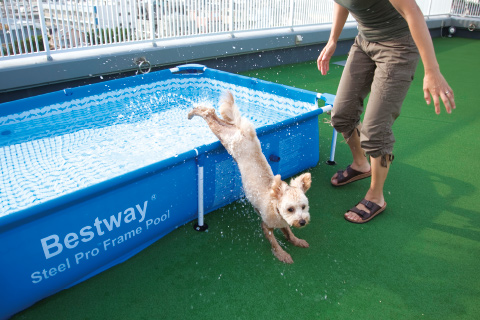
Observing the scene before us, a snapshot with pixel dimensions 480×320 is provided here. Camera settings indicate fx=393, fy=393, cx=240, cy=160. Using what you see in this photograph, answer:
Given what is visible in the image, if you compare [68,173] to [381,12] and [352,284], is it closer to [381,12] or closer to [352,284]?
[352,284]

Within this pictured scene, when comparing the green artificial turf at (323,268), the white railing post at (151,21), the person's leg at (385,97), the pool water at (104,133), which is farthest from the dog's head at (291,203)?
the white railing post at (151,21)

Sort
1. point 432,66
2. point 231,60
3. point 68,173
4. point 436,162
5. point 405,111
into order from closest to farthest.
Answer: point 432,66
point 68,173
point 436,162
point 405,111
point 231,60

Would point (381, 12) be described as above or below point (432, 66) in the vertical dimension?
above

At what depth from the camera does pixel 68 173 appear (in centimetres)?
327

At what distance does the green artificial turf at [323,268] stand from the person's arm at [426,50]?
1076 millimetres

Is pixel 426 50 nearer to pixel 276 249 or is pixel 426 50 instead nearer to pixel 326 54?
pixel 326 54

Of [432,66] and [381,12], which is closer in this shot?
[432,66]

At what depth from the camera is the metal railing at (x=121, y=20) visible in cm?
466

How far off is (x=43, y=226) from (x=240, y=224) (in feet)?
4.43

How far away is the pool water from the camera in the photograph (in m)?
3.17

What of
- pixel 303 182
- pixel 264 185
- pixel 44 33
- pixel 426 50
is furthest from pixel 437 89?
pixel 44 33

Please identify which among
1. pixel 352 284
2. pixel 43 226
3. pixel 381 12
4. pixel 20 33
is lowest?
pixel 352 284

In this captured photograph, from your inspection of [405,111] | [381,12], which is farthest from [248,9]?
[381,12]

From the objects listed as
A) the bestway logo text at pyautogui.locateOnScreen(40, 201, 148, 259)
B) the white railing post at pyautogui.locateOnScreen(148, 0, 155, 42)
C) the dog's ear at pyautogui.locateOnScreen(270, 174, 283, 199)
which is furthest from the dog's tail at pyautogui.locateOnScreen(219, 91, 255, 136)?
the white railing post at pyautogui.locateOnScreen(148, 0, 155, 42)
